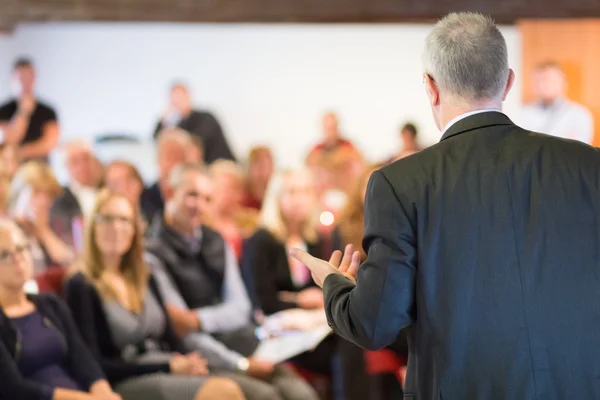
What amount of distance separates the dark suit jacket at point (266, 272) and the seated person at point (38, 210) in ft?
3.09

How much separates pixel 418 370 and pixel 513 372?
165 millimetres

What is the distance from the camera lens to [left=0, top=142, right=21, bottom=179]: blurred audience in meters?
5.35

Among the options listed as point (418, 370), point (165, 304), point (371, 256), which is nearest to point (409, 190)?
point (371, 256)

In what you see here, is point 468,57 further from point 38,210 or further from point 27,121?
point 27,121

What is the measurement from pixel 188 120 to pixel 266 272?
1.82m

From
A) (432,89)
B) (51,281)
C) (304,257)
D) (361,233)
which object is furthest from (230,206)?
(432,89)

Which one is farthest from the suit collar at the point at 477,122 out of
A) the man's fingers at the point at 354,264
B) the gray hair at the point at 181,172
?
the gray hair at the point at 181,172

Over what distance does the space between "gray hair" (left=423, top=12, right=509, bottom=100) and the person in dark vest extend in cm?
235

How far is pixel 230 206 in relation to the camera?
5156 mm

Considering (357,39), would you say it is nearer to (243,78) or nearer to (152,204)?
(243,78)

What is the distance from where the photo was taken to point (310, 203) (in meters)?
4.54

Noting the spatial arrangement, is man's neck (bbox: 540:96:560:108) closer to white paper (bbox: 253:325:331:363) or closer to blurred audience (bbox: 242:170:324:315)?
blurred audience (bbox: 242:170:324:315)

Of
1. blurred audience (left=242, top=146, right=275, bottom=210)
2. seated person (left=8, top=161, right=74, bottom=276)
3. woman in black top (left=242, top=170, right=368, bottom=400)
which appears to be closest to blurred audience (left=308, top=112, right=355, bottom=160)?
blurred audience (left=242, top=146, right=275, bottom=210)

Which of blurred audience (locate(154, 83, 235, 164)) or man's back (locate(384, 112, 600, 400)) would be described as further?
blurred audience (locate(154, 83, 235, 164))
